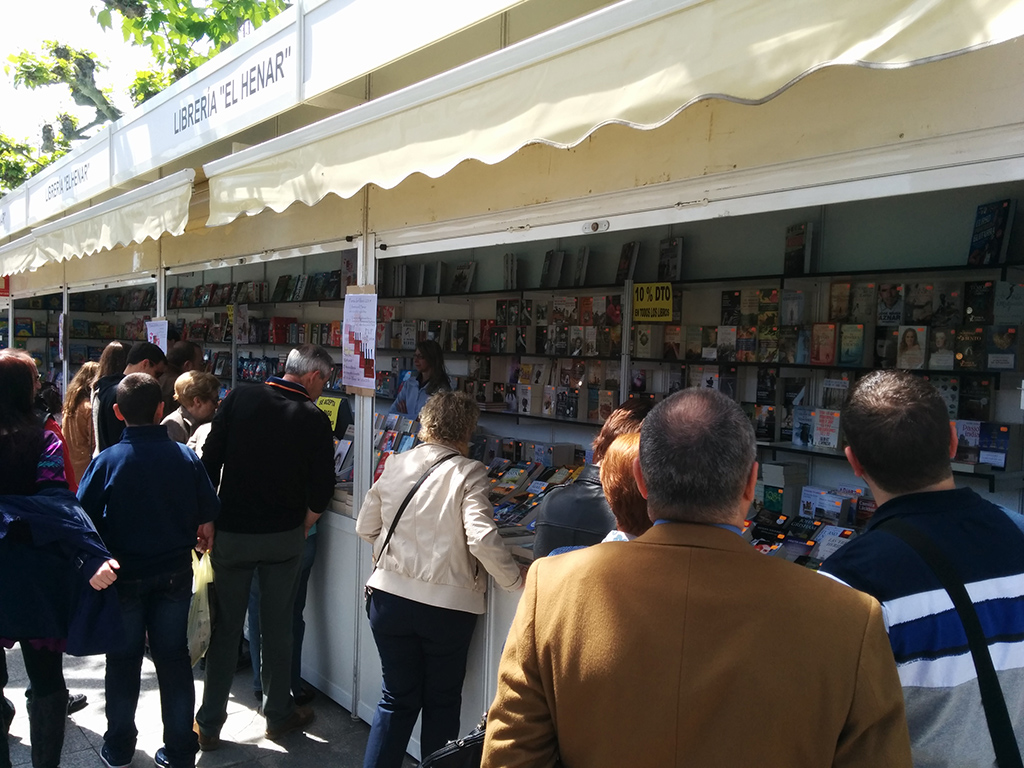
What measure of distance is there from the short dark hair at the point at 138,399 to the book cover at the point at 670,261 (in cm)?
331

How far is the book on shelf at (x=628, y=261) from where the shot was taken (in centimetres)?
518

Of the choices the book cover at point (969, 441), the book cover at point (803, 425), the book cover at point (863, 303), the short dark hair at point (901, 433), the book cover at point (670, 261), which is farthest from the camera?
the book cover at point (670, 261)

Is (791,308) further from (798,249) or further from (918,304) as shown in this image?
(918,304)

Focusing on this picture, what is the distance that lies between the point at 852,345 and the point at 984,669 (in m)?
3.18

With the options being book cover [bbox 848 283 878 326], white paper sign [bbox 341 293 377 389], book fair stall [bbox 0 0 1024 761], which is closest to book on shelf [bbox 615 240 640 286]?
book fair stall [bbox 0 0 1024 761]

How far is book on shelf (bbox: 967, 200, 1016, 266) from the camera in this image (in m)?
3.62

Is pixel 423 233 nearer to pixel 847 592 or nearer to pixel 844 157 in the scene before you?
pixel 844 157

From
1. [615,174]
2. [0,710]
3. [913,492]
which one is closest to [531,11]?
[615,174]

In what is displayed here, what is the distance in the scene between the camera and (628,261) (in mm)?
5219

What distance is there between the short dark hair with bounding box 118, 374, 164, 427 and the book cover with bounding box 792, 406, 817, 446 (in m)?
3.39

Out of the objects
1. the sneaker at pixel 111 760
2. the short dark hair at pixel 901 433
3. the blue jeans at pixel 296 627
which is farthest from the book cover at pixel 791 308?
the sneaker at pixel 111 760

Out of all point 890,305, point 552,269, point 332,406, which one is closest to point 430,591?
point 332,406

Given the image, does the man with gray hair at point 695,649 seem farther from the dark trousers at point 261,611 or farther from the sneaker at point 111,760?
the sneaker at point 111,760

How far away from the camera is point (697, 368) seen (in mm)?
4949
